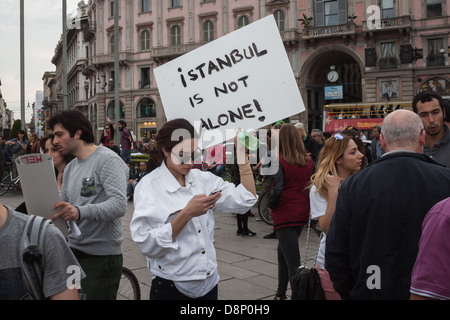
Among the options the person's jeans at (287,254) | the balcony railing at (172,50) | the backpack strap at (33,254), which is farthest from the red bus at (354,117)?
the balcony railing at (172,50)

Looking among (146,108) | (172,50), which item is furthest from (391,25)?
(146,108)

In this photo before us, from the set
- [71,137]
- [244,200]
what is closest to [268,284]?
[244,200]

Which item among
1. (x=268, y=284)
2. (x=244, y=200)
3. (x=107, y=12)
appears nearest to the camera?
(x=244, y=200)

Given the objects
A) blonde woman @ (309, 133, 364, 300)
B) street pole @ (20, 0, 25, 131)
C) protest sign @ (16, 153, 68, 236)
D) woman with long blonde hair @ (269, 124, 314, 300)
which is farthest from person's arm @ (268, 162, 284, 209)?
street pole @ (20, 0, 25, 131)

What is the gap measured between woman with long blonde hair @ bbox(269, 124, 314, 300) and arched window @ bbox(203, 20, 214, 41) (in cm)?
3329

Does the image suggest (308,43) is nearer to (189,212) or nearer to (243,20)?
(243,20)

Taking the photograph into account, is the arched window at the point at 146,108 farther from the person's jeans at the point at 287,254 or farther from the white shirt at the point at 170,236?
the white shirt at the point at 170,236

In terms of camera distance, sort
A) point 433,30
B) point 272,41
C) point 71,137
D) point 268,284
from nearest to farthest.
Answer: point 71,137, point 272,41, point 268,284, point 433,30

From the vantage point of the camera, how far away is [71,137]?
2641 millimetres

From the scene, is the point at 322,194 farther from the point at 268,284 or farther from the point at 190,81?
the point at 268,284

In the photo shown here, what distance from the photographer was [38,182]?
1.95m

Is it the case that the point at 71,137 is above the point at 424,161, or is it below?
above

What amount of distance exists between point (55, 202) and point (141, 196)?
0.40 metres

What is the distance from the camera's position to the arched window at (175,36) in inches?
1486
